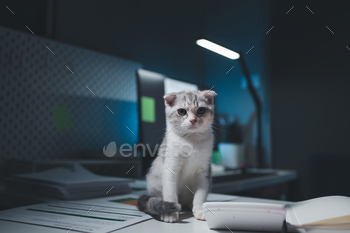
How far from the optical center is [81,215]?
0.65 m

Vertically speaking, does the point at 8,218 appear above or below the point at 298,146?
below

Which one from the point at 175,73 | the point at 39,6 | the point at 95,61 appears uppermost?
the point at 39,6

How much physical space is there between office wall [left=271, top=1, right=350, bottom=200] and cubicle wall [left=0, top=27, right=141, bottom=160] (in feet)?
3.56

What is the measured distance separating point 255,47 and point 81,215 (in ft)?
6.81

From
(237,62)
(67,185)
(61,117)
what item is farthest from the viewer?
(237,62)

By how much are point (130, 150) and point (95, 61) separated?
28.2 inches

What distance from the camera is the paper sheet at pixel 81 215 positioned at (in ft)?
1.85

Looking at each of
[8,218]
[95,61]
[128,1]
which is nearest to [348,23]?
[128,1]

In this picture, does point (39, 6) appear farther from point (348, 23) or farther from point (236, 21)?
point (348, 23)

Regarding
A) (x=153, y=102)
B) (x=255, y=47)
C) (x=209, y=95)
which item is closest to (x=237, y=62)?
(x=255, y=47)

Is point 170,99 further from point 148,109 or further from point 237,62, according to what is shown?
point 237,62

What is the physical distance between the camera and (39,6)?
146 centimetres

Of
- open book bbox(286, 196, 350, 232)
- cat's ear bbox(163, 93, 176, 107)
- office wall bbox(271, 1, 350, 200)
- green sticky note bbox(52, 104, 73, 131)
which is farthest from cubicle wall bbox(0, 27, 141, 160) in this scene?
office wall bbox(271, 1, 350, 200)

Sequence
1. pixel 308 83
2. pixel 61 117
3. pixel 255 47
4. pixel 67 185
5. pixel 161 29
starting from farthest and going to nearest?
pixel 255 47 < pixel 308 83 < pixel 61 117 < pixel 161 29 < pixel 67 185
